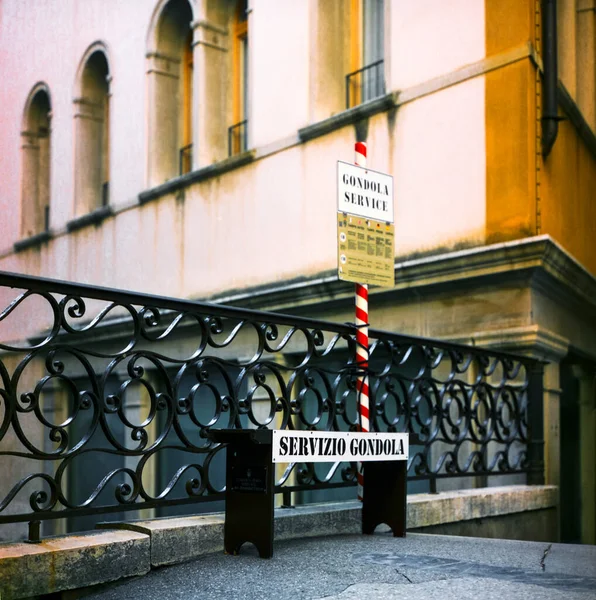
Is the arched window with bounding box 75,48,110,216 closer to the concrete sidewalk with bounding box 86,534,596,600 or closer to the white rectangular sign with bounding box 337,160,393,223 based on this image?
the white rectangular sign with bounding box 337,160,393,223

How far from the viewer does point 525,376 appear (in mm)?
9742

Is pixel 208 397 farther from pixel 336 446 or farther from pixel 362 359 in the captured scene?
pixel 336 446

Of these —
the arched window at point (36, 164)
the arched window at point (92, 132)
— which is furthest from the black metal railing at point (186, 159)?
the arched window at point (36, 164)

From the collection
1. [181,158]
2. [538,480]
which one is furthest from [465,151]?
[181,158]

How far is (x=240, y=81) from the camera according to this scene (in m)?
14.6

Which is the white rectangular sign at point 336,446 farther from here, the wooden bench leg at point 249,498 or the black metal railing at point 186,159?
the black metal railing at point 186,159

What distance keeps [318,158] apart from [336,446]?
6766mm

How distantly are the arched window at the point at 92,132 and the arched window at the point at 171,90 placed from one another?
162 centimetres

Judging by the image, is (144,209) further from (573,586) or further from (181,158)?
(573,586)

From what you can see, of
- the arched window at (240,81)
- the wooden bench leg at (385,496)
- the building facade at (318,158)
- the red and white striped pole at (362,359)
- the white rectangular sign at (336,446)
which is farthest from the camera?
the arched window at (240,81)

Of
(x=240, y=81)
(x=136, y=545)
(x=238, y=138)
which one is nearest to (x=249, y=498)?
(x=136, y=545)

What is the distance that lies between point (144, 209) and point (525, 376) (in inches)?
304

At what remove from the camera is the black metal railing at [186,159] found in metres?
15.5

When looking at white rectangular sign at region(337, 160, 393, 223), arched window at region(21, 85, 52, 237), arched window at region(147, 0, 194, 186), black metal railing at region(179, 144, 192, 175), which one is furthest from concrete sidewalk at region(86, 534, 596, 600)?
arched window at region(21, 85, 52, 237)
